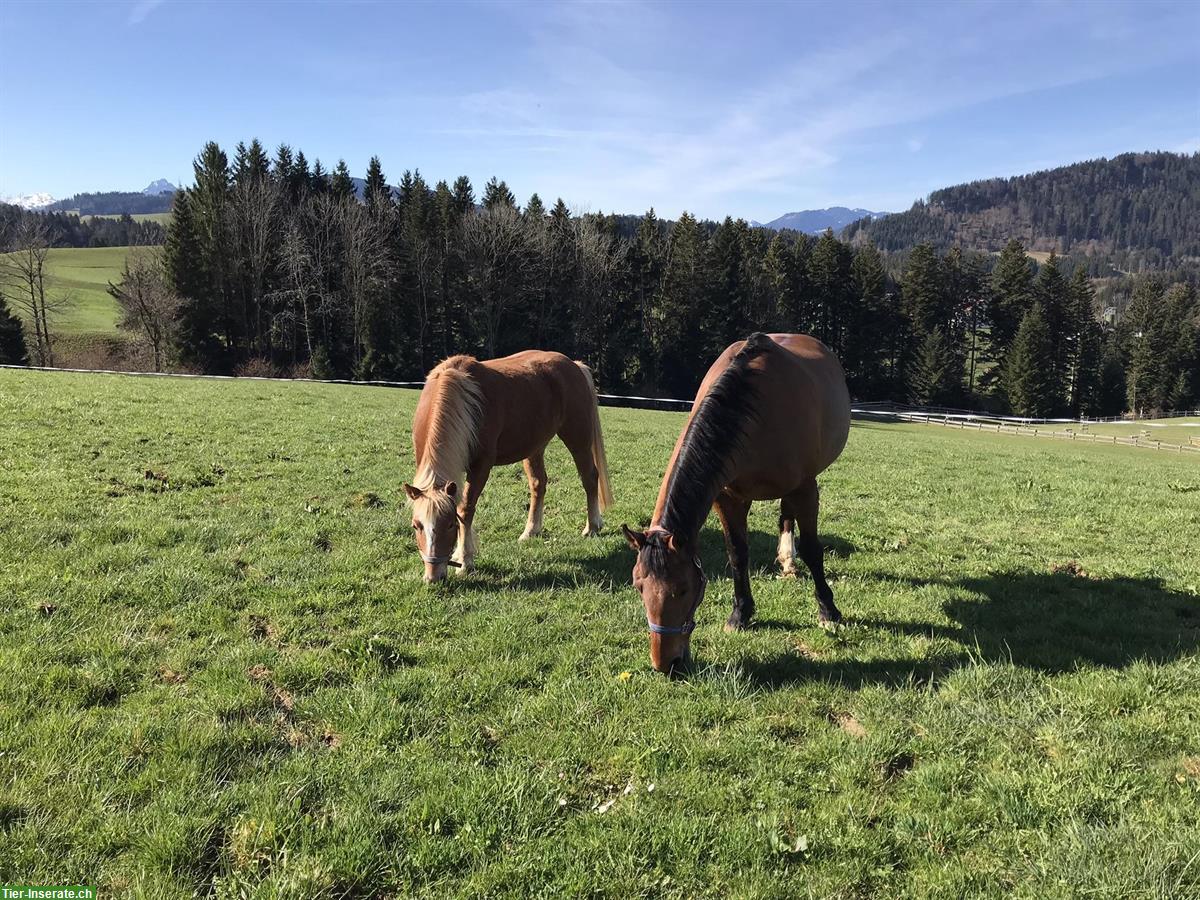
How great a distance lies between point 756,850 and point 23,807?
353 centimetres

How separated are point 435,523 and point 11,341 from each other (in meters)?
51.8

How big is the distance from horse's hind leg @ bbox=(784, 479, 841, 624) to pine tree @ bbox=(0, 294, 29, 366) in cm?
5262

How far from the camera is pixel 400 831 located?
3.08m

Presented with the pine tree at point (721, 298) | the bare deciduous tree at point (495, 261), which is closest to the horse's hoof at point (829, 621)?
the bare deciduous tree at point (495, 261)

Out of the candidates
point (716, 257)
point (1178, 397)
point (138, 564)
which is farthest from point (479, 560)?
point (1178, 397)

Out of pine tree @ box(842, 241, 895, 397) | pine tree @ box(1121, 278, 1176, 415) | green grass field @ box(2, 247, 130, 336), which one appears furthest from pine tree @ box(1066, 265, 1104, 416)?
green grass field @ box(2, 247, 130, 336)

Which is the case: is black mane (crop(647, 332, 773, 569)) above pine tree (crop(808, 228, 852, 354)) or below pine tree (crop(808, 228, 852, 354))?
below

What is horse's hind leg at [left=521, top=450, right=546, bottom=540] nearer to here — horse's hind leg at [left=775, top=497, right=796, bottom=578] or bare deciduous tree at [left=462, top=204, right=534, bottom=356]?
horse's hind leg at [left=775, top=497, right=796, bottom=578]

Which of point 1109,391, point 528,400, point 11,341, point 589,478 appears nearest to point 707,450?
point 528,400

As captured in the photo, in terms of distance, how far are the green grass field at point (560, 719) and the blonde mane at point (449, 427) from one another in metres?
1.03

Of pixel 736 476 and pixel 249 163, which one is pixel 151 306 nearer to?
pixel 249 163

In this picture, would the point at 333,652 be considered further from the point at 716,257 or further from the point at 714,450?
the point at 716,257

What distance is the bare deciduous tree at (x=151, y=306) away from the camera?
141 ft

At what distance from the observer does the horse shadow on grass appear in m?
4.73
